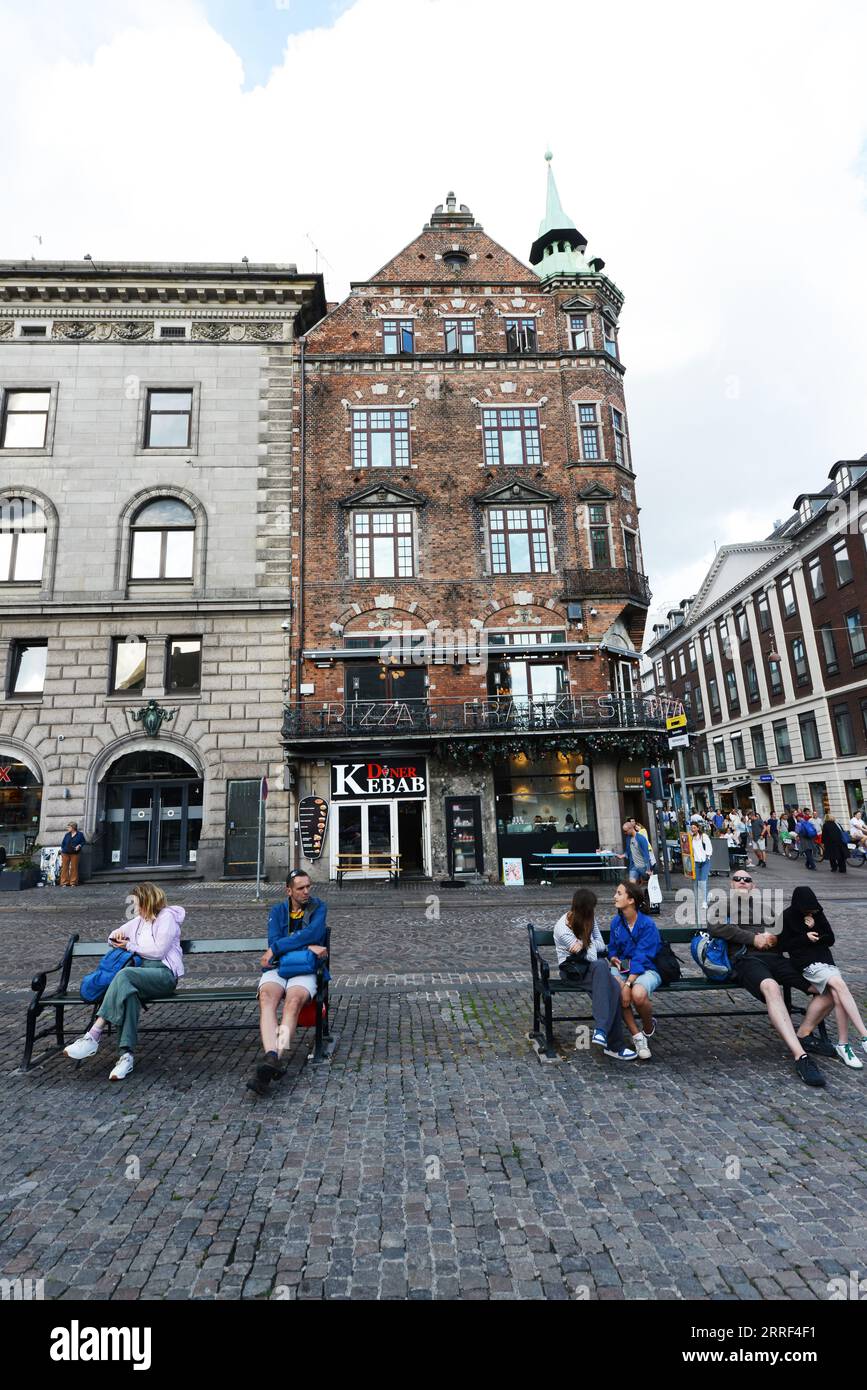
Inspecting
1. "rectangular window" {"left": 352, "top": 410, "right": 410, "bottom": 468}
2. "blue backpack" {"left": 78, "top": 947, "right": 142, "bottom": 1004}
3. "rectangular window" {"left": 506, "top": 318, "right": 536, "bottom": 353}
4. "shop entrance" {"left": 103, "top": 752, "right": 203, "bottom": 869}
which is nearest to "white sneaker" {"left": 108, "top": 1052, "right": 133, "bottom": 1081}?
"blue backpack" {"left": 78, "top": 947, "right": 142, "bottom": 1004}

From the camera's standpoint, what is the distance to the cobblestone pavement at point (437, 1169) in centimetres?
330

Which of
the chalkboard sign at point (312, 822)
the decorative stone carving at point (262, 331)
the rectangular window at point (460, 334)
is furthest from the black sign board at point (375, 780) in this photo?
the decorative stone carving at point (262, 331)

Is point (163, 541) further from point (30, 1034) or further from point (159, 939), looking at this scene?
point (30, 1034)

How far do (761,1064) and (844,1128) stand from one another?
3.98 feet

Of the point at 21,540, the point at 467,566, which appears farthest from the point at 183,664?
the point at 467,566

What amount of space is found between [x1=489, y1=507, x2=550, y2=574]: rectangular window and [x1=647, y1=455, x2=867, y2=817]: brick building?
20.2 meters

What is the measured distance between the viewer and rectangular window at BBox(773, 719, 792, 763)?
44.1m

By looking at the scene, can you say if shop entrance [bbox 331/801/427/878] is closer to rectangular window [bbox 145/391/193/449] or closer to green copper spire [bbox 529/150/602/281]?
rectangular window [bbox 145/391/193/449]

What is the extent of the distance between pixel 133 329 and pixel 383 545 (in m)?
12.7

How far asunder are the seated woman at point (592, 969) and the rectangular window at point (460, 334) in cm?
2646

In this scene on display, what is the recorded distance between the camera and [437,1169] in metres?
4.27
